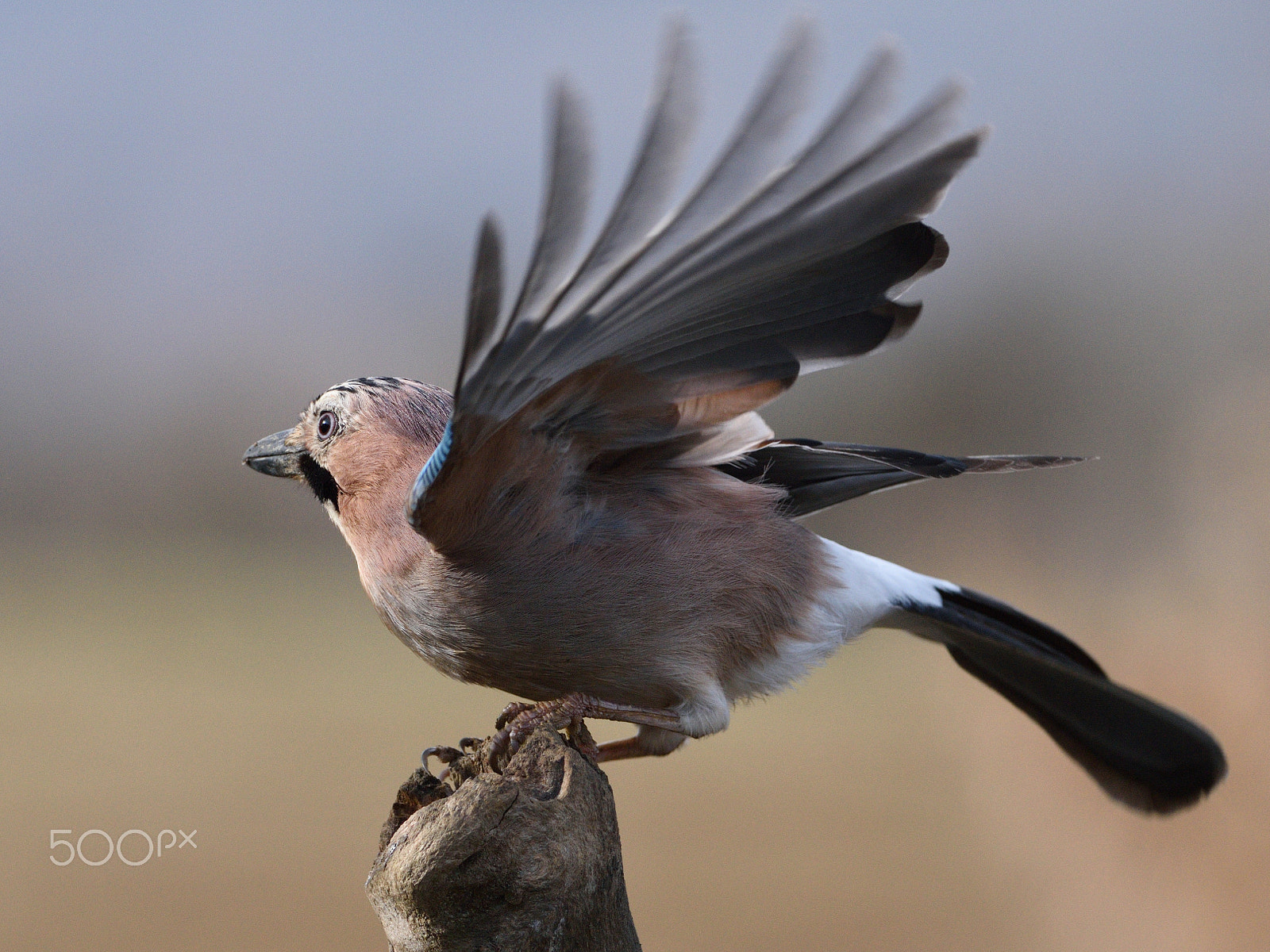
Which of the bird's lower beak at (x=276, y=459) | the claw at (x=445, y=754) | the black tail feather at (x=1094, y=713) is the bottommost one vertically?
the claw at (x=445, y=754)

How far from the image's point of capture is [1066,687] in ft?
11.6

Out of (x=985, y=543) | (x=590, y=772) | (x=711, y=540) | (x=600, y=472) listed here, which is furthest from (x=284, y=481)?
(x=985, y=543)

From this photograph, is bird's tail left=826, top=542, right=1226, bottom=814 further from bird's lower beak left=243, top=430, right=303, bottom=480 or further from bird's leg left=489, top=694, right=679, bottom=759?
bird's lower beak left=243, top=430, right=303, bottom=480

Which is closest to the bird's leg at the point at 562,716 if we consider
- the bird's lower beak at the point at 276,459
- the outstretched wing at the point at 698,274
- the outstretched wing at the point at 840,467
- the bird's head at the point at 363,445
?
the outstretched wing at the point at 698,274

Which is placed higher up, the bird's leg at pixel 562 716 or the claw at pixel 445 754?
the bird's leg at pixel 562 716

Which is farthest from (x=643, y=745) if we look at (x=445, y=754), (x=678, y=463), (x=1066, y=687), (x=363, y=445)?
(x=1066, y=687)

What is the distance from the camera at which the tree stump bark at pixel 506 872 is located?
187 cm

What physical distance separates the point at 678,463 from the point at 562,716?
0.77 meters

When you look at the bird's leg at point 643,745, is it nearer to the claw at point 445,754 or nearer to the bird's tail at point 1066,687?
the claw at point 445,754

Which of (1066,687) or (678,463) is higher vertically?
(678,463)

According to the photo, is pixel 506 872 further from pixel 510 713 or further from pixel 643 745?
pixel 643 745

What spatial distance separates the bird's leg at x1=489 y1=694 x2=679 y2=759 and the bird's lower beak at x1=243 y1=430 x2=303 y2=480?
44.9 inches

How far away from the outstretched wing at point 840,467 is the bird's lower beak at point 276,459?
→ 1.27 m

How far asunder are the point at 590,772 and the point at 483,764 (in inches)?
15.4
